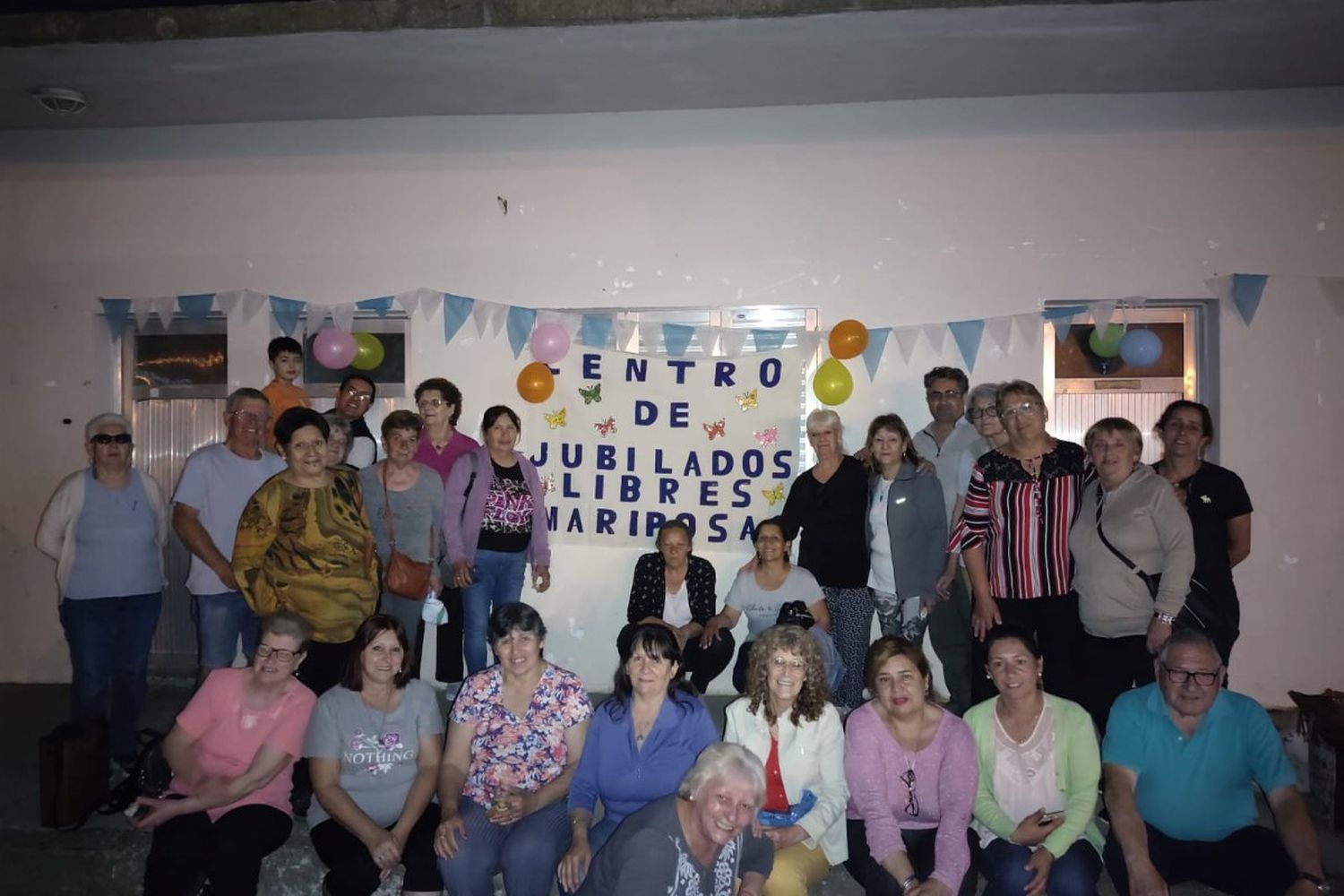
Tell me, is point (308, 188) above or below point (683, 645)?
above

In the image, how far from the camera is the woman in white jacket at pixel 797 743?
110 inches

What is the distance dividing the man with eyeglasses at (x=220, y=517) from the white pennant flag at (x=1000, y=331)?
3553 mm

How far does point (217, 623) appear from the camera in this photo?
Result: 3750 mm

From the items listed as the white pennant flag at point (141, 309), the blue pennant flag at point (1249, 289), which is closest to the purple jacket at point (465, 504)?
the white pennant flag at point (141, 309)

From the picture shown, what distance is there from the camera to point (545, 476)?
16.4 feet

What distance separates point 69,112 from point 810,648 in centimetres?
485

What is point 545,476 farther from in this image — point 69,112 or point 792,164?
point 69,112

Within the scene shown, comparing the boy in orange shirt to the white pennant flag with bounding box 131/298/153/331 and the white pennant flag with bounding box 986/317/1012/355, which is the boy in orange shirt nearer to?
the white pennant flag with bounding box 131/298/153/331

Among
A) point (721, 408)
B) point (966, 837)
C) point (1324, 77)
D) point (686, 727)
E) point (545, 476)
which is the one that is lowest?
point (966, 837)

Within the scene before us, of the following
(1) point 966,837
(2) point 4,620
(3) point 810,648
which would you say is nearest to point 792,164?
(3) point 810,648

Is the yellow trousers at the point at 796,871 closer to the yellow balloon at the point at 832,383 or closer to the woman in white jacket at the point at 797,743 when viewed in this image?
the woman in white jacket at the point at 797,743

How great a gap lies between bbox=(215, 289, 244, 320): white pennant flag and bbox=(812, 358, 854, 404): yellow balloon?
3.28m

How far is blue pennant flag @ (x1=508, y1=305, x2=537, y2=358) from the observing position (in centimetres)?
500

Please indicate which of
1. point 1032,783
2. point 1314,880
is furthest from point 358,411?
point 1314,880
